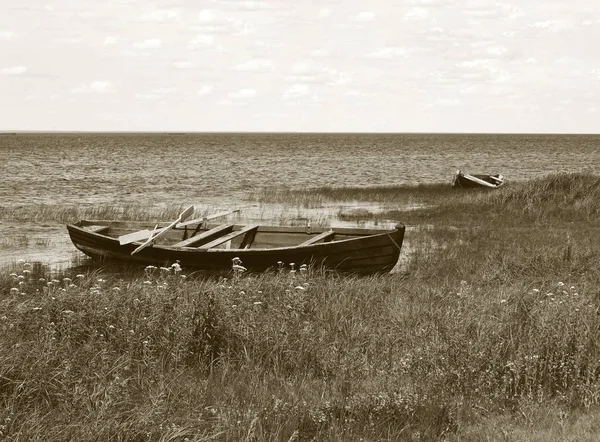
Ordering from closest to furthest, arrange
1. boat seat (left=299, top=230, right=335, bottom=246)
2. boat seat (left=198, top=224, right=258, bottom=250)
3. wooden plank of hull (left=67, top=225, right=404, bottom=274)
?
wooden plank of hull (left=67, top=225, right=404, bottom=274) → boat seat (left=299, top=230, right=335, bottom=246) → boat seat (left=198, top=224, right=258, bottom=250)

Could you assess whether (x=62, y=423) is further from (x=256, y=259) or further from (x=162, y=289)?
(x=256, y=259)

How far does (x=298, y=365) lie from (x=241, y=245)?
8672 millimetres

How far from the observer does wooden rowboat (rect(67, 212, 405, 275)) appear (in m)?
13.2

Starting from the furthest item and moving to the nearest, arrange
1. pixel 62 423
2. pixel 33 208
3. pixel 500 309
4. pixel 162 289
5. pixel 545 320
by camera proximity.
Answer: pixel 33 208 → pixel 162 289 → pixel 500 309 → pixel 545 320 → pixel 62 423

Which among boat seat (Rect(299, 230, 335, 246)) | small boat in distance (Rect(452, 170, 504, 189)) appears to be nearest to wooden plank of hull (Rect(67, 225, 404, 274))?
boat seat (Rect(299, 230, 335, 246))

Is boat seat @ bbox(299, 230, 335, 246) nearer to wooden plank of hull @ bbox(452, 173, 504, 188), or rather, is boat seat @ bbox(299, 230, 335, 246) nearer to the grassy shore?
the grassy shore

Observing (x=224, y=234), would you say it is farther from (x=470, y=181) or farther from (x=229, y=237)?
(x=470, y=181)

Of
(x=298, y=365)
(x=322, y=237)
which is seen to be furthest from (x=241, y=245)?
(x=298, y=365)

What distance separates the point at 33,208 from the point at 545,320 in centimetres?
2313

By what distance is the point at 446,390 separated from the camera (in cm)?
604

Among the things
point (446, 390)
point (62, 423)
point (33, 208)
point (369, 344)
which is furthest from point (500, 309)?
point (33, 208)

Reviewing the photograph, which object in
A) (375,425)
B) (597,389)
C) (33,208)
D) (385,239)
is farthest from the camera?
(33,208)

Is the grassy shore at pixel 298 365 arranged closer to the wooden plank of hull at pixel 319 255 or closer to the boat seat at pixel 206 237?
the wooden plank of hull at pixel 319 255

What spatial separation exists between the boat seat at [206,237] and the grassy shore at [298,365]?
432 cm
